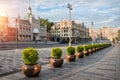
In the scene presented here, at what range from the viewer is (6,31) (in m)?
74.8

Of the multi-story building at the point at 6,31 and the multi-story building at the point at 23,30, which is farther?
the multi-story building at the point at 23,30

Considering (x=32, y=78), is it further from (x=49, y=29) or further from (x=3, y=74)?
(x=49, y=29)

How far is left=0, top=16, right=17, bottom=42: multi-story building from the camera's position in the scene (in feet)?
237

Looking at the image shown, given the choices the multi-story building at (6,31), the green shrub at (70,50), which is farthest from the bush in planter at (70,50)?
the multi-story building at (6,31)

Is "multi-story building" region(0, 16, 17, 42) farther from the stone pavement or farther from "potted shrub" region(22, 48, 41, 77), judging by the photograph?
"potted shrub" region(22, 48, 41, 77)

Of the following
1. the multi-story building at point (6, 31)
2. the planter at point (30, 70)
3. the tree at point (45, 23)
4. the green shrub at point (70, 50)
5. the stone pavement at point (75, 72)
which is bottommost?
the stone pavement at point (75, 72)

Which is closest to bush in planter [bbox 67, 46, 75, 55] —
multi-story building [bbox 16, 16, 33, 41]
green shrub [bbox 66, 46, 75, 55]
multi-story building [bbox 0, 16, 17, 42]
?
green shrub [bbox 66, 46, 75, 55]

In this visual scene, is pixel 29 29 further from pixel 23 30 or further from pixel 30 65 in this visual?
pixel 30 65

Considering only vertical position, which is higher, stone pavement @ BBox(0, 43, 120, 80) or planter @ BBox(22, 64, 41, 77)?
planter @ BBox(22, 64, 41, 77)

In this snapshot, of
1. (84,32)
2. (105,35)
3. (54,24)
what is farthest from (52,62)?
(105,35)

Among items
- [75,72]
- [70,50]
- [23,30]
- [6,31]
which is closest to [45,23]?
[23,30]

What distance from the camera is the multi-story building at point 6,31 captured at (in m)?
72.1

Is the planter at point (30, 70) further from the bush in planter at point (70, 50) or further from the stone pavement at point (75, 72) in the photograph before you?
the bush in planter at point (70, 50)

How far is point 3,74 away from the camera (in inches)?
415
